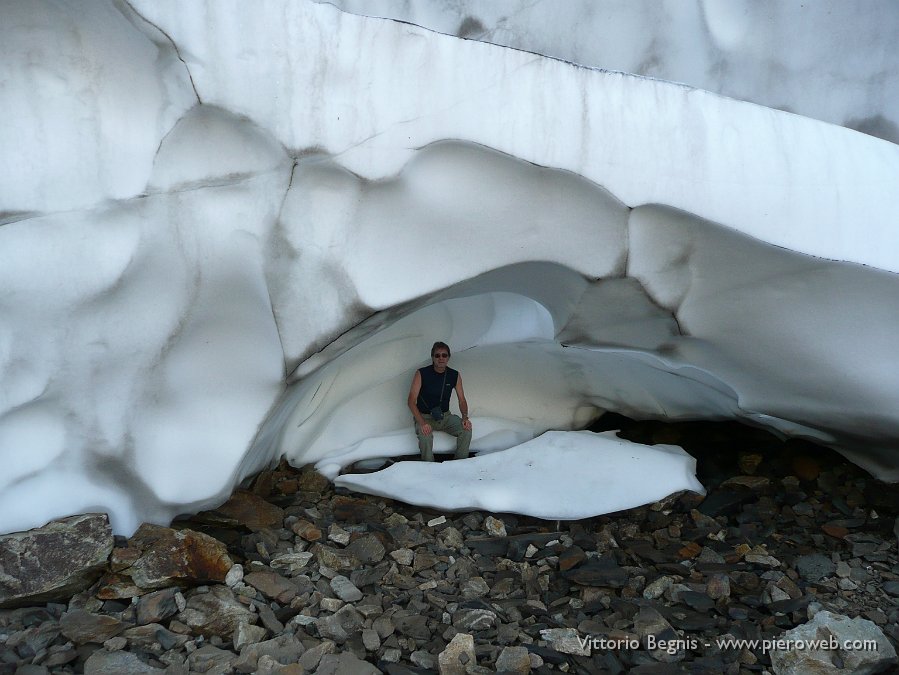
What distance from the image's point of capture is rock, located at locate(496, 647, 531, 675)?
8.11 ft

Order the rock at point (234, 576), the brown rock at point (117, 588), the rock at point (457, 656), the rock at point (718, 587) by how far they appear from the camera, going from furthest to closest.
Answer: the rock at point (718, 587) < the rock at point (234, 576) < the brown rock at point (117, 588) < the rock at point (457, 656)

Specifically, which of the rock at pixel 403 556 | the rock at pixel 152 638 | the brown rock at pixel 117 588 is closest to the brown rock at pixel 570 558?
the rock at pixel 403 556

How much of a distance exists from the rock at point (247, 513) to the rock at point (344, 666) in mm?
781

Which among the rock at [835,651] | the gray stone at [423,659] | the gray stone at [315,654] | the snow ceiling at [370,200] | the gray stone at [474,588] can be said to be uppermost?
the snow ceiling at [370,200]

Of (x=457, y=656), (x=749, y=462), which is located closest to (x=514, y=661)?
(x=457, y=656)

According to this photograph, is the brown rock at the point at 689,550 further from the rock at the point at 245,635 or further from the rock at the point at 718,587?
the rock at the point at 245,635

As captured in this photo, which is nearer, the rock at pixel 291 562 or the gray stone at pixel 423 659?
the gray stone at pixel 423 659

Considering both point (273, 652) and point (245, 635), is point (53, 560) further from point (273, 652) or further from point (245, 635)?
point (273, 652)

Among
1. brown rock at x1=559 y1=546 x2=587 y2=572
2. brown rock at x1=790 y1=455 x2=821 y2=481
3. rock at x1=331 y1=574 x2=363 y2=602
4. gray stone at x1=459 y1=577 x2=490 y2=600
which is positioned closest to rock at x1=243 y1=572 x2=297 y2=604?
rock at x1=331 y1=574 x2=363 y2=602

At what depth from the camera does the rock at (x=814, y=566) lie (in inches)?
120

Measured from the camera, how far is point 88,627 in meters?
2.51

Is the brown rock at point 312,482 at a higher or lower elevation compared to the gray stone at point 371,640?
lower

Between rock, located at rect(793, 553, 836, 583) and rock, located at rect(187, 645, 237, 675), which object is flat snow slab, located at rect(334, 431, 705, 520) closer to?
rock, located at rect(793, 553, 836, 583)

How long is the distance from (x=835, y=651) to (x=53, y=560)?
2436 mm
